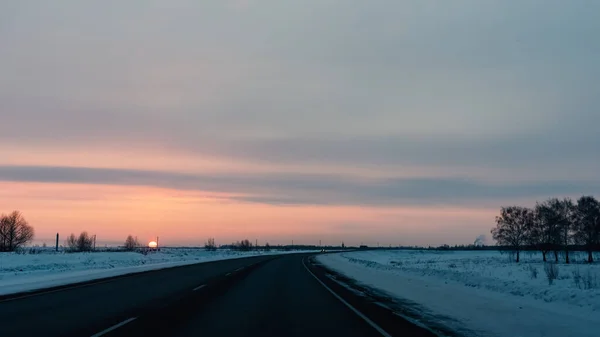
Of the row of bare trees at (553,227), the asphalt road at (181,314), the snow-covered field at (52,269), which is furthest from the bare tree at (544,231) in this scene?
the asphalt road at (181,314)

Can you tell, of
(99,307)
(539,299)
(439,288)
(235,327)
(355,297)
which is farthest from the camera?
(439,288)

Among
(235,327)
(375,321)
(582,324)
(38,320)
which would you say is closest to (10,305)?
(38,320)

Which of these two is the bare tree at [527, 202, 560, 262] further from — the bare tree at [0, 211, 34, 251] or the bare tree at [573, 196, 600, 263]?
the bare tree at [0, 211, 34, 251]

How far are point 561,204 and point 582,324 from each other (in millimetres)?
75479

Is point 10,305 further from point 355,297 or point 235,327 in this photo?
point 355,297

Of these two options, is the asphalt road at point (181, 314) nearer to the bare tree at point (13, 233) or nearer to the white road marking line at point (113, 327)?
the white road marking line at point (113, 327)

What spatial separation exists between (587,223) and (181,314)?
74.7 meters

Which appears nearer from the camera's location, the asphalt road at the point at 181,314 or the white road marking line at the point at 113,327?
the white road marking line at the point at 113,327

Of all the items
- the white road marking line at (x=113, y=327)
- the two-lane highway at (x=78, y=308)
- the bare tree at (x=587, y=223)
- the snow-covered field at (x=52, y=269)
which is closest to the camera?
the white road marking line at (x=113, y=327)

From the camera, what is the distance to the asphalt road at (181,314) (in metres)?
11.0

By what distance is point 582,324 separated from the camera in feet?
38.2

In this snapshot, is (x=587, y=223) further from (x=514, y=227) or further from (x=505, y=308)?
(x=505, y=308)

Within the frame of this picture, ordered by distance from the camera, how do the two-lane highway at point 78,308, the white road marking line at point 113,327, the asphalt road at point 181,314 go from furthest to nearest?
the two-lane highway at point 78,308, the asphalt road at point 181,314, the white road marking line at point 113,327

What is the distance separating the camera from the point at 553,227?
77312 millimetres
